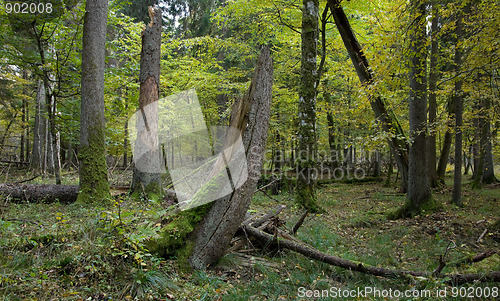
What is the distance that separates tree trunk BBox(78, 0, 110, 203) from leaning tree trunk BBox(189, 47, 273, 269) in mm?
4358

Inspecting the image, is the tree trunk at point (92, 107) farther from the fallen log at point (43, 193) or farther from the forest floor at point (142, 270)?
the forest floor at point (142, 270)

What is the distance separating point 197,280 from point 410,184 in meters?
7.83

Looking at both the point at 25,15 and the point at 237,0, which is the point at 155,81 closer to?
the point at 25,15

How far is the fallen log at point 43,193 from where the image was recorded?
25.1 feet

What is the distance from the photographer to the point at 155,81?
8.57 metres

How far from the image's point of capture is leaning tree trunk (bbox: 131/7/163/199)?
839cm

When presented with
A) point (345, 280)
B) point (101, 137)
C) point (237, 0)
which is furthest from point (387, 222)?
point (237, 0)

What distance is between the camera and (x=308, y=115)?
9.00 meters

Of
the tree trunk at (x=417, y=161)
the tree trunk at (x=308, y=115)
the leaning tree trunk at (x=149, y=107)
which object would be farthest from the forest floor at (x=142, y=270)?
the tree trunk at (x=308, y=115)

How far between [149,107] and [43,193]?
12.5 feet

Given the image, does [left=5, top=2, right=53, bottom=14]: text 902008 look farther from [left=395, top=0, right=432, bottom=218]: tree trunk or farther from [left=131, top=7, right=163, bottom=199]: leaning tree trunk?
[left=395, top=0, right=432, bottom=218]: tree trunk

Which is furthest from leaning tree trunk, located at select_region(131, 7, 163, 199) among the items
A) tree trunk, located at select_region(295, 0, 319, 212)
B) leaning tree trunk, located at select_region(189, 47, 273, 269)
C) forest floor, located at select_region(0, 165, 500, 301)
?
leaning tree trunk, located at select_region(189, 47, 273, 269)

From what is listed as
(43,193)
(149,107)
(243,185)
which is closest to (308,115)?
(149,107)

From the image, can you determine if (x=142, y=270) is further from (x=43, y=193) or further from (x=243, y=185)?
(x=43, y=193)
